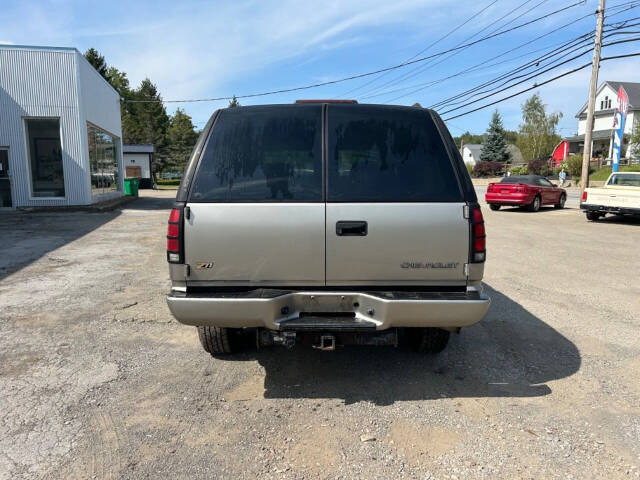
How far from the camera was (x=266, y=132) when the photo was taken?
344 cm

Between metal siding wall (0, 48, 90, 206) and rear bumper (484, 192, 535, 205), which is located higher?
metal siding wall (0, 48, 90, 206)

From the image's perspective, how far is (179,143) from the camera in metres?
63.8

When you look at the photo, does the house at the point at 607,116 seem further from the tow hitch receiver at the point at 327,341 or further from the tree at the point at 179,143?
the tow hitch receiver at the point at 327,341

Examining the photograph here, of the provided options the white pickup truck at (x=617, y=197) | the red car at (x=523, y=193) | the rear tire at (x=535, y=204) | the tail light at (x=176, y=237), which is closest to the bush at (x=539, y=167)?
the red car at (x=523, y=193)

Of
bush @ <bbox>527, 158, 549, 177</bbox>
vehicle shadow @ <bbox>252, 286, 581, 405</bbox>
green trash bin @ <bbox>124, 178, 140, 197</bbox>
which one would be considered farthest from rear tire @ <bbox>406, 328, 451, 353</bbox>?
bush @ <bbox>527, 158, 549, 177</bbox>

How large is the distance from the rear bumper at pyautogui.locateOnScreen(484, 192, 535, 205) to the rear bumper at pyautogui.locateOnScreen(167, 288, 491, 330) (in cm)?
1715

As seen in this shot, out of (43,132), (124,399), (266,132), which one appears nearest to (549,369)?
(266,132)

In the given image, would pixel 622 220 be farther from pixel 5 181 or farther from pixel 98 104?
pixel 5 181

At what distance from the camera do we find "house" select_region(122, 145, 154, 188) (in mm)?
42406

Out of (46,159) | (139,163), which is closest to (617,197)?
(46,159)

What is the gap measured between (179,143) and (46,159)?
4746 centimetres

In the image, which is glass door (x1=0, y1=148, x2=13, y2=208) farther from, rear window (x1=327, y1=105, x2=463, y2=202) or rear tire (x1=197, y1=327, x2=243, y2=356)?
rear window (x1=327, y1=105, x2=463, y2=202)

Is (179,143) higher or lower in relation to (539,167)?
higher

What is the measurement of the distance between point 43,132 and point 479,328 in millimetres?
19053
